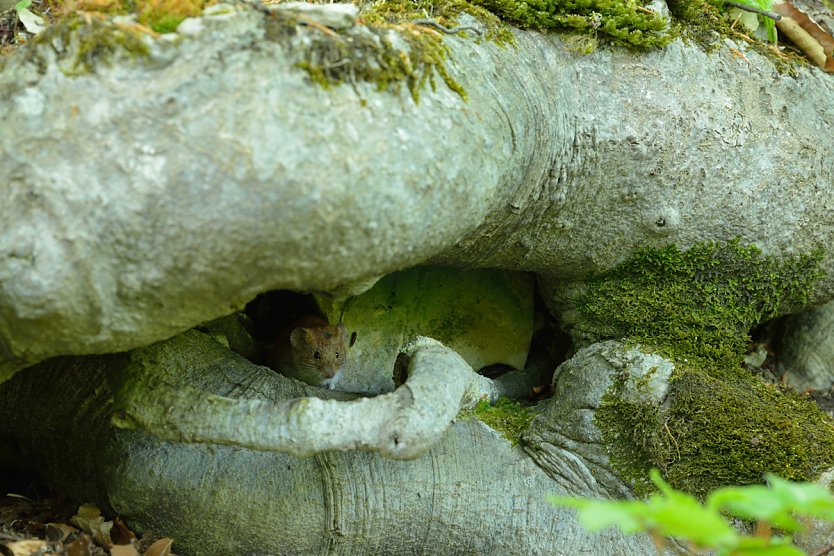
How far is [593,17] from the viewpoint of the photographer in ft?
9.98

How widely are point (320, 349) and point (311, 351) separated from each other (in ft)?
0.22

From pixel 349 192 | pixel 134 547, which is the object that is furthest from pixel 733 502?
pixel 134 547

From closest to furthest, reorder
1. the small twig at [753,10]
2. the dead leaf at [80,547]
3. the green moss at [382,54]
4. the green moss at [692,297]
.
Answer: the green moss at [382,54] < the dead leaf at [80,547] < the green moss at [692,297] < the small twig at [753,10]

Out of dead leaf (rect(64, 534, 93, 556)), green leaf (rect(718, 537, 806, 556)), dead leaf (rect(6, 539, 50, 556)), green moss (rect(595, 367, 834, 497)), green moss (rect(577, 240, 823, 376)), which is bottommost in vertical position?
dead leaf (rect(64, 534, 93, 556))

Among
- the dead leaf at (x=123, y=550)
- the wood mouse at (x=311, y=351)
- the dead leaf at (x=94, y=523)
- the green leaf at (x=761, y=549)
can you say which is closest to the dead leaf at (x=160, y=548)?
the dead leaf at (x=123, y=550)

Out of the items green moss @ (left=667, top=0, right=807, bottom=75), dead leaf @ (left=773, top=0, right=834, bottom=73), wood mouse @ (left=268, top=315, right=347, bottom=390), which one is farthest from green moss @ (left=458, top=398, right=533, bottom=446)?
dead leaf @ (left=773, top=0, right=834, bottom=73)

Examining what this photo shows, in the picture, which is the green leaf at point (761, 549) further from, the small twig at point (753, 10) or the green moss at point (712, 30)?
the small twig at point (753, 10)

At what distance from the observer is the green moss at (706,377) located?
117 inches

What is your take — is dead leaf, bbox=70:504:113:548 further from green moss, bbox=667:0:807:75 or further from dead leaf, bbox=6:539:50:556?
green moss, bbox=667:0:807:75

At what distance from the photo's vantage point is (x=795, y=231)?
3385mm

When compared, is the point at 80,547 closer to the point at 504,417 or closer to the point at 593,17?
the point at 504,417

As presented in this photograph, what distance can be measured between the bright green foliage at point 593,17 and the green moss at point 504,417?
5.21ft

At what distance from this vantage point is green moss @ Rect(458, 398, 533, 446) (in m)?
3.30

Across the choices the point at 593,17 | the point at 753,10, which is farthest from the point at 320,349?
the point at 753,10
